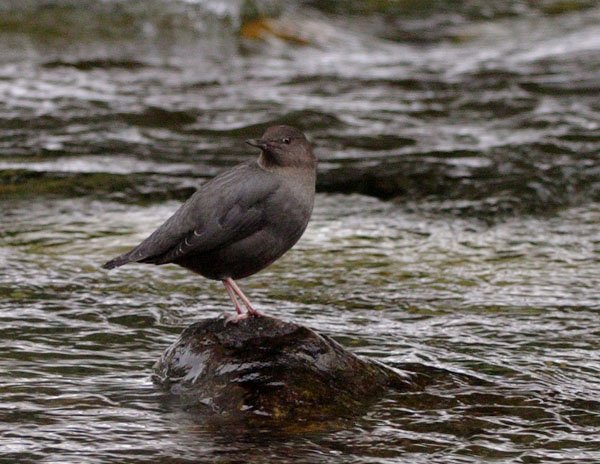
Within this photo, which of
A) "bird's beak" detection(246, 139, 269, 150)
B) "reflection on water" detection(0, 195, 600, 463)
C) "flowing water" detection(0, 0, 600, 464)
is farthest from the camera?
"bird's beak" detection(246, 139, 269, 150)

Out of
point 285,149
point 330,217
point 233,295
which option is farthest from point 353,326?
point 330,217

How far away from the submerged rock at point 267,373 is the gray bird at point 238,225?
127mm

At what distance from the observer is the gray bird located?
4.46 metres

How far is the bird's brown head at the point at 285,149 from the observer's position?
4.62 meters

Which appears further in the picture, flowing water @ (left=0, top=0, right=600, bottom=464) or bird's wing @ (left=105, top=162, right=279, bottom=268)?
bird's wing @ (left=105, top=162, right=279, bottom=268)

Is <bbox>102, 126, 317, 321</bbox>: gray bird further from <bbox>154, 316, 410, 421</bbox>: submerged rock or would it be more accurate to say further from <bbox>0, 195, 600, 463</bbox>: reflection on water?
<bbox>0, 195, 600, 463</bbox>: reflection on water

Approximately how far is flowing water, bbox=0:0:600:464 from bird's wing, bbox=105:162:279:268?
0.49 m

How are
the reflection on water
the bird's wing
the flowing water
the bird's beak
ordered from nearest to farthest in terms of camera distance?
1. the reflection on water
2. the flowing water
3. the bird's wing
4. the bird's beak

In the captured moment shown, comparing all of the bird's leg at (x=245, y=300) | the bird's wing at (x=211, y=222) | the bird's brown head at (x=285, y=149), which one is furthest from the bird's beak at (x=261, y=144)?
the bird's leg at (x=245, y=300)

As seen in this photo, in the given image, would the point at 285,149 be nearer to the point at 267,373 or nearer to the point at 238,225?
the point at 238,225

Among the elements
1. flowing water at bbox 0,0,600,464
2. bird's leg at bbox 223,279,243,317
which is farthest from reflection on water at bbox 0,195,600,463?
bird's leg at bbox 223,279,243,317

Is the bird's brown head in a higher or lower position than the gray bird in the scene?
higher

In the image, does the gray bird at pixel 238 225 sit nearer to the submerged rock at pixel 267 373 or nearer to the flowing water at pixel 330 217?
the submerged rock at pixel 267 373

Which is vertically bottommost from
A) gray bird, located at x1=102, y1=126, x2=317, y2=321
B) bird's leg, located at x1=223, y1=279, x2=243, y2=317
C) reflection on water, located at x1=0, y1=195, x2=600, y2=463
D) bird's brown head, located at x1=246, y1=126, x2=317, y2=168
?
reflection on water, located at x1=0, y1=195, x2=600, y2=463
